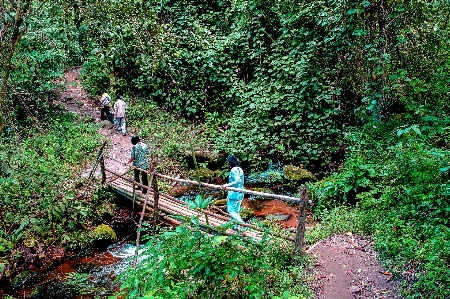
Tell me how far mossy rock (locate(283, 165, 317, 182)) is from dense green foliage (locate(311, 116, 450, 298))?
2.00 m

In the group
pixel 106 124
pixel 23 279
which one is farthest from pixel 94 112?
pixel 23 279

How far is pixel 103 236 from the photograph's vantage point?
882cm

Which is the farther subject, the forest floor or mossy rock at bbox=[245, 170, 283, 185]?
mossy rock at bbox=[245, 170, 283, 185]

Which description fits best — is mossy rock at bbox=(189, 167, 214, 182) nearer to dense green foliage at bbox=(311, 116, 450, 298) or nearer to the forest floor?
dense green foliage at bbox=(311, 116, 450, 298)

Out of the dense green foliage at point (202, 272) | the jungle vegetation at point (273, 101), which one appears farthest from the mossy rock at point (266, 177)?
the dense green foliage at point (202, 272)

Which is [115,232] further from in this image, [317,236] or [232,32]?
[232,32]

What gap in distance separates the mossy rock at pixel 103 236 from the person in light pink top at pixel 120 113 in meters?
6.22

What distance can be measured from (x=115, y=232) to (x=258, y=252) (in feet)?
17.9

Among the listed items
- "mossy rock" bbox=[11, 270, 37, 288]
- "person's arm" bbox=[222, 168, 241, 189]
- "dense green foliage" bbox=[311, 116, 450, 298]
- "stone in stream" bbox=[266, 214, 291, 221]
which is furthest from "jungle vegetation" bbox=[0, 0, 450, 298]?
"person's arm" bbox=[222, 168, 241, 189]

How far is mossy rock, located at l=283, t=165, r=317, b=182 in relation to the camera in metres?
11.3

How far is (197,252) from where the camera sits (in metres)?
4.54

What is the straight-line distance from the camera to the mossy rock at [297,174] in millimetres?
11273

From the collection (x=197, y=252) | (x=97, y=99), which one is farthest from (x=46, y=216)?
(x=97, y=99)

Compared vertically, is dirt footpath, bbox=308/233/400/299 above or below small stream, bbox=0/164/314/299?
above
